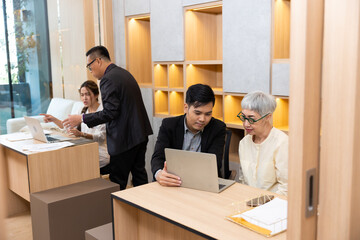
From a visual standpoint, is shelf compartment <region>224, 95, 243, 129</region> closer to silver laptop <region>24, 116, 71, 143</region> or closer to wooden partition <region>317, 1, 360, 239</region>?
silver laptop <region>24, 116, 71, 143</region>

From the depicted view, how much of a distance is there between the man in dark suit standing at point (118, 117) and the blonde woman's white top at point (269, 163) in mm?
1456

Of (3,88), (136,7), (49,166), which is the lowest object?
(49,166)

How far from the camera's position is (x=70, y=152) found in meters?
3.40

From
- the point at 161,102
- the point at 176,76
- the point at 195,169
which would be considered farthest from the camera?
the point at 161,102

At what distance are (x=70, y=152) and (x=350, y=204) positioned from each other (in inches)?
103

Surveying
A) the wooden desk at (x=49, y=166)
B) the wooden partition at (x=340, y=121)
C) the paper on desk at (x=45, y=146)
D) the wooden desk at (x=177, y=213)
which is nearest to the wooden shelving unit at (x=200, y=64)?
the wooden desk at (x=49, y=166)

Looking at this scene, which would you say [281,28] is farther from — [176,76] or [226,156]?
[176,76]

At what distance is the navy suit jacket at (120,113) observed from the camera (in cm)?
359

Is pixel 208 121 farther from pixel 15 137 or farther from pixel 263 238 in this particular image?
pixel 15 137

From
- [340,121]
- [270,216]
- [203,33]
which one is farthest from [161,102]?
[340,121]

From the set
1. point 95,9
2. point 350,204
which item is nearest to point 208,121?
point 350,204

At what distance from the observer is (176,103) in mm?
4633

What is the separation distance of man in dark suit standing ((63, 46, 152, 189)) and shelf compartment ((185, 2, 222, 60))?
914 millimetres

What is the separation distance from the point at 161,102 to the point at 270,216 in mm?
3322
